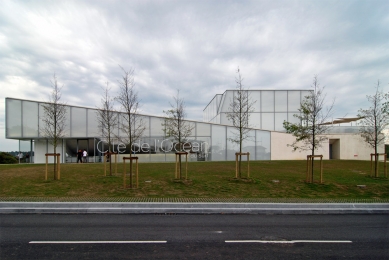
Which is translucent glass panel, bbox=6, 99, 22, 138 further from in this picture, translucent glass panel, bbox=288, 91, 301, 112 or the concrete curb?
translucent glass panel, bbox=288, 91, 301, 112

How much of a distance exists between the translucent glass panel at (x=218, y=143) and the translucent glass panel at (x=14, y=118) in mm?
19831

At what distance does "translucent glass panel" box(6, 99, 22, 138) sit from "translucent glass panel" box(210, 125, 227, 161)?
19.8m

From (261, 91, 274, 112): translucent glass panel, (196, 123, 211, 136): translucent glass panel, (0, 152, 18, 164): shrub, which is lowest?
(0, 152, 18, 164): shrub

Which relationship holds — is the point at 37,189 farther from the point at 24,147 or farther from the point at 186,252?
the point at 24,147

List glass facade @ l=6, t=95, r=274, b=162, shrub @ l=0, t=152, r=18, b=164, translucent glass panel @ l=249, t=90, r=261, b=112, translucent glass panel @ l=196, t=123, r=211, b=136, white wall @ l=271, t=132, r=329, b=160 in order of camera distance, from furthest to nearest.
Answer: translucent glass panel @ l=249, t=90, r=261, b=112 < shrub @ l=0, t=152, r=18, b=164 < white wall @ l=271, t=132, r=329, b=160 < translucent glass panel @ l=196, t=123, r=211, b=136 < glass facade @ l=6, t=95, r=274, b=162

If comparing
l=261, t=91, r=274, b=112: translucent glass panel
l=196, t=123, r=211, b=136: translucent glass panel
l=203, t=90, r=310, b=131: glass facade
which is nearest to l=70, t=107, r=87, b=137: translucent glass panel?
l=196, t=123, r=211, b=136: translucent glass panel

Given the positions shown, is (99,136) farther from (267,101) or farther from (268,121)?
(267,101)

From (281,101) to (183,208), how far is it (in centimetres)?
3820

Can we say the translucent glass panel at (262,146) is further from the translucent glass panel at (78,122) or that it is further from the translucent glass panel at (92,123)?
the translucent glass panel at (78,122)

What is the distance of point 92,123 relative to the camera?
1219 inches

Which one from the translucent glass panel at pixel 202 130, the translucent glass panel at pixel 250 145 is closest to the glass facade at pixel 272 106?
the translucent glass panel at pixel 250 145

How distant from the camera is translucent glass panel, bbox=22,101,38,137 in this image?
3031cm

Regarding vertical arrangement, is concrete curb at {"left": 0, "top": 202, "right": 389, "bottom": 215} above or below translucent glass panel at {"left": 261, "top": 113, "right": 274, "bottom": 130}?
below

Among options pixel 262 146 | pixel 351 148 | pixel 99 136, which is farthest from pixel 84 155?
pixel 351 148
